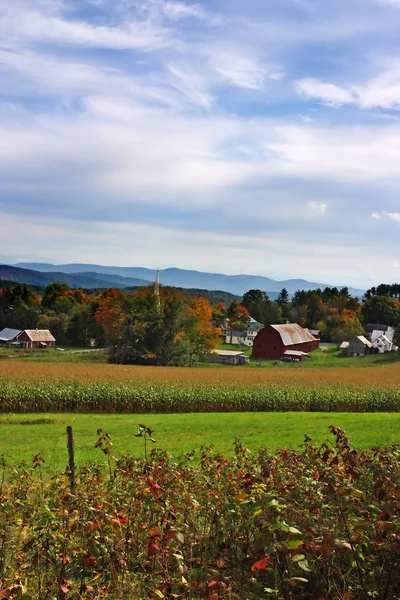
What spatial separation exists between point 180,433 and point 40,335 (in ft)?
247

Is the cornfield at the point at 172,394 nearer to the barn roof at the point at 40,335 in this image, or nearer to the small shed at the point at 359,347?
the small shed at the point at 359,347

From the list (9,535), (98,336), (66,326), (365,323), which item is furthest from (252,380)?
(365,323)

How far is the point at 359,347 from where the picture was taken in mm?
83625

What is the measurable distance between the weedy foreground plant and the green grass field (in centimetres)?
559

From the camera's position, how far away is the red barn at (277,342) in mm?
79050

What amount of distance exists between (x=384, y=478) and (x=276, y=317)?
121m

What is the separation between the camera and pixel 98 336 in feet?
277

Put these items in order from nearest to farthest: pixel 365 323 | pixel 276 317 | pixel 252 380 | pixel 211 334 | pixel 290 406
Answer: pixel 290 406 → pixel 252 380 → pixel 211 334 → pixel 365 323 → pixel 276 317

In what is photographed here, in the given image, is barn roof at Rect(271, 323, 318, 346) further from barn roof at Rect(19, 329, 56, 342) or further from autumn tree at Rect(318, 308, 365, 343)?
barn roof at Rect(19, 329, 56, 342)

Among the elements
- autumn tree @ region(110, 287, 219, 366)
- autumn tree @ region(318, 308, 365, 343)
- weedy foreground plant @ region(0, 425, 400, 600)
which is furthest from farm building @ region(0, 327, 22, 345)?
weedy foreground plant @ region(0, 425, 400, 600)

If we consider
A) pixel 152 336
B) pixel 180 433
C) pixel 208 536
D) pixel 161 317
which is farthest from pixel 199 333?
pixel 208 536

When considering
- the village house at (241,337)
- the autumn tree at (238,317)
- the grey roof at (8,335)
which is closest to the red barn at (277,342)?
the village house at (241,337)

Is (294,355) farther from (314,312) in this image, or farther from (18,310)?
(18,310)

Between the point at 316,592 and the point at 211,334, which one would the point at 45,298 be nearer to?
the point at 211,334
